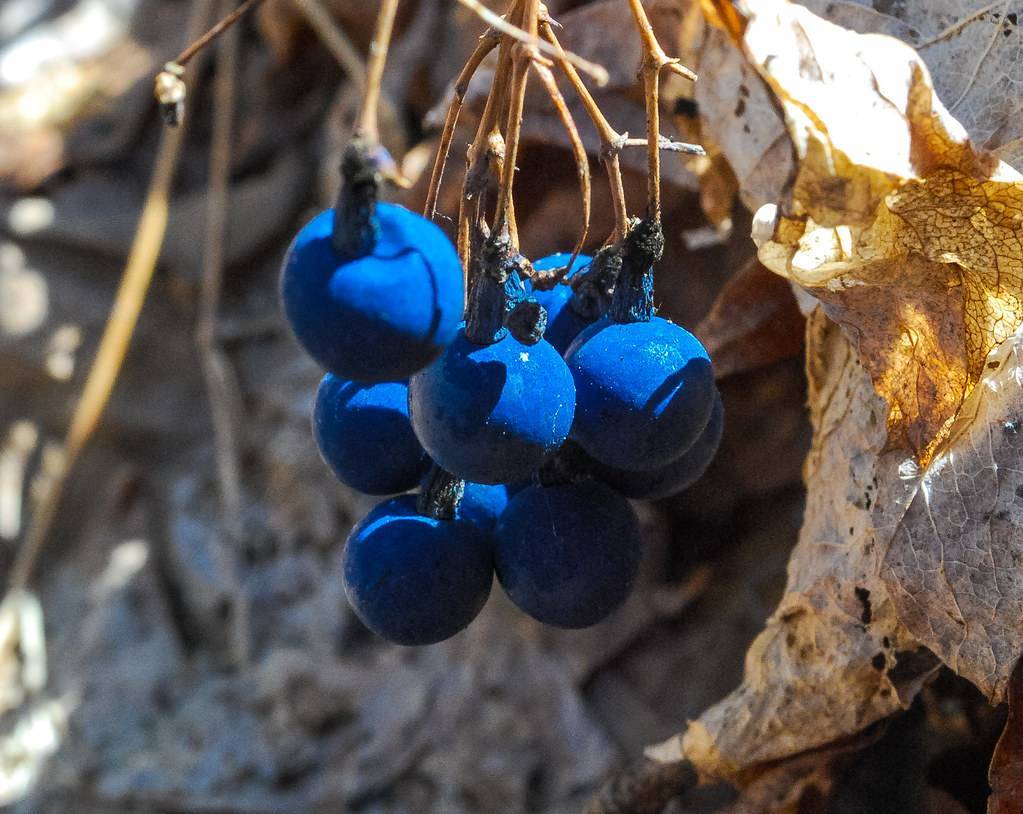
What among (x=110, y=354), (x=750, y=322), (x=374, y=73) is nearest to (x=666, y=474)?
(x=750, y=322)

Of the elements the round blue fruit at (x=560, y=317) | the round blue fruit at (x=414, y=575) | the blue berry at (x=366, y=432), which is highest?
the round blue fruit at (x=560, y=317)

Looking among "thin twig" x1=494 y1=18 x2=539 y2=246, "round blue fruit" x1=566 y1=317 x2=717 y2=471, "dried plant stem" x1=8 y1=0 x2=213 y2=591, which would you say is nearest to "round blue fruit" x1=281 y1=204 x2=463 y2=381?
"thin twig" x1=494 y1=18 x2=539 y2=246

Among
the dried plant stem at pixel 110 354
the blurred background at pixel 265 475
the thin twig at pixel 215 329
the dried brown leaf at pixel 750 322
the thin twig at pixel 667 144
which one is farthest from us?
the dried plant stem at pixel 110 354

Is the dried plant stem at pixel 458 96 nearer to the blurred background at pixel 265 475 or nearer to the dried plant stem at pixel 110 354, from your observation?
the blurred background at pixel 265 475

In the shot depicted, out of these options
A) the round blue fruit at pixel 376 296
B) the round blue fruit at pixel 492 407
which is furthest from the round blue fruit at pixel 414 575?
the round blue fruit at pixel 376 296

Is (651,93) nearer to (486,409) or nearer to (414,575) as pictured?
(486,409)

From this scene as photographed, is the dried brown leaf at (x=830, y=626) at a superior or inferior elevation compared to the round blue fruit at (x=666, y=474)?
inferior

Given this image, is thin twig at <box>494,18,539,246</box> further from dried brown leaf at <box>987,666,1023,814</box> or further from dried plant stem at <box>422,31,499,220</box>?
dried brown leaf at <box>987,666,1023,814</box>
